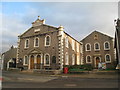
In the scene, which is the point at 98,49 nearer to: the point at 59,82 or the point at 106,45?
the point at 106,45

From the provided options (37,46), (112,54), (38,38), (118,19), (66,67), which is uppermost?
(118,19)

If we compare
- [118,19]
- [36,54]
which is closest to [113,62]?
[118,19]

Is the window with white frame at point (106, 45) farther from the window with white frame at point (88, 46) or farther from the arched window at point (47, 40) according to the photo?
the arched window at point (47, 40)

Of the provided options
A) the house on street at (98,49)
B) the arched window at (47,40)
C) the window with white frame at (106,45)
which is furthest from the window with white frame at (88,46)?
the arched window at (47,40)

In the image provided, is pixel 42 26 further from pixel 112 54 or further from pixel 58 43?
pixel 112 54

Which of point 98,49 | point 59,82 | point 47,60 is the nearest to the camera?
point 59,82

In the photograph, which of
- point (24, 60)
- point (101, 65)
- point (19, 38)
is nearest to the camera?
point (101, 65)

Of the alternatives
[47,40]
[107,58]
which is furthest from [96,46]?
[47,40]

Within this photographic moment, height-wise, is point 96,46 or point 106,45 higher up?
point 106,45

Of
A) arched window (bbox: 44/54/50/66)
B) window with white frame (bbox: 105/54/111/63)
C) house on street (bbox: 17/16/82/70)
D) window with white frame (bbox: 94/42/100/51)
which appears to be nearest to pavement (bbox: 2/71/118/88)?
house on street (bbox: 17/16/82/70)

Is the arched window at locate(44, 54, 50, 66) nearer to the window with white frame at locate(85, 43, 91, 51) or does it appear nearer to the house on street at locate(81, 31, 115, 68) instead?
the house on street at locate(81, 31, 115, 68)

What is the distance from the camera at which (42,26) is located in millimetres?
24781

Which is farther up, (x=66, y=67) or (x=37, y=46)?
(x=37, y=46)

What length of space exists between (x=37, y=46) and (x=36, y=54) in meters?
1.82
